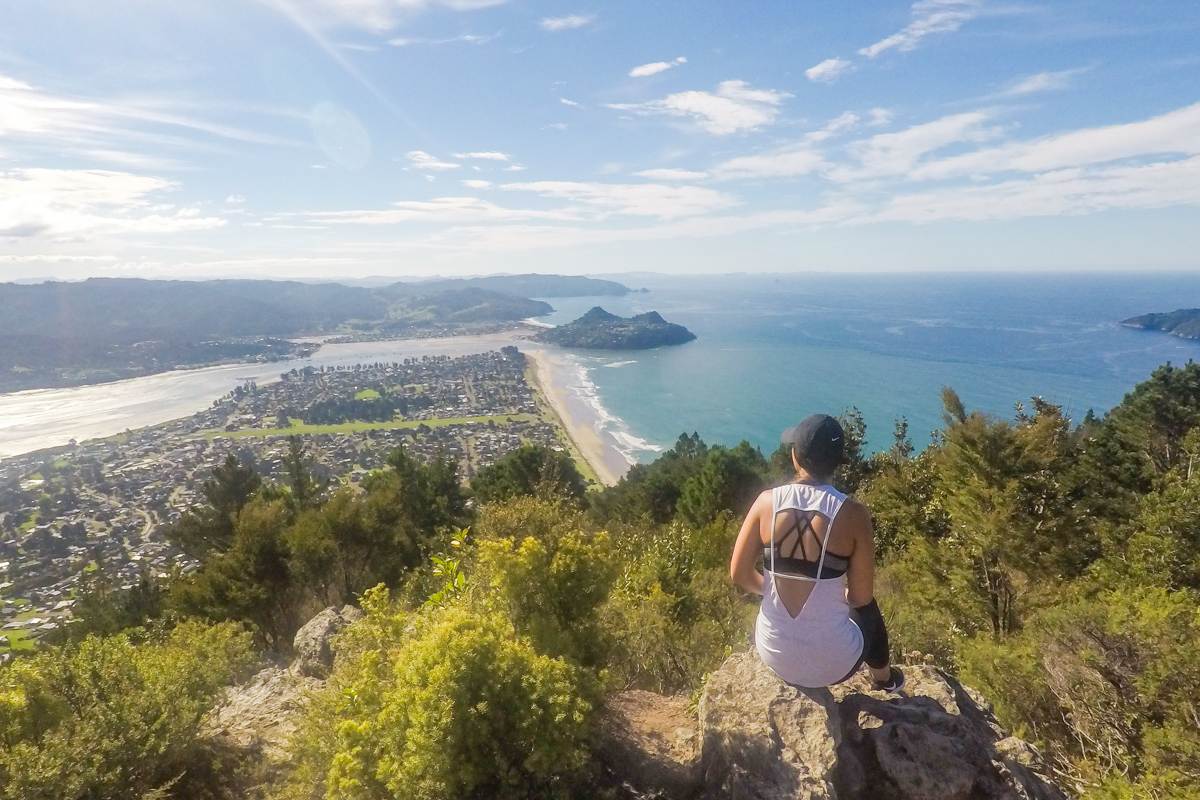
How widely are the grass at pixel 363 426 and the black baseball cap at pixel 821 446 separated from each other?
75345 millimetres

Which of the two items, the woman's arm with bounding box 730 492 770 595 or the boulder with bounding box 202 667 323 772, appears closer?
the woman's arm with bounding box 730 492 770 595

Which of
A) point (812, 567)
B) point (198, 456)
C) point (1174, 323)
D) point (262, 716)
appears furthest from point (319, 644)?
point (1174, 323)

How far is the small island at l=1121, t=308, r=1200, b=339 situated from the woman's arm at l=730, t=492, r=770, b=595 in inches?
5835

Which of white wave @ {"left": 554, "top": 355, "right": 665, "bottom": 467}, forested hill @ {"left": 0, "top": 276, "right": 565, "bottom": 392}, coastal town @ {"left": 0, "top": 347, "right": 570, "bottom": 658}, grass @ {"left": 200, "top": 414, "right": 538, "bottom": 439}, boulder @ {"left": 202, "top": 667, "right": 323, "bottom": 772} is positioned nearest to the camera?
boulder @ {"left": 202, "top": 667, "right": 323, "bottom": 772}

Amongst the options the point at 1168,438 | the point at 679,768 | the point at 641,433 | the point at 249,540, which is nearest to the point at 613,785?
the point at 679,768

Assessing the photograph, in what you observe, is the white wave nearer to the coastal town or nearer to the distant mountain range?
the coastal town

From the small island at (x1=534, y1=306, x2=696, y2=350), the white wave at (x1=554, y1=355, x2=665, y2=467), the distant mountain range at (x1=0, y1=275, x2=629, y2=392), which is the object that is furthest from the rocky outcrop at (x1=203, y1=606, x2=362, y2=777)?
the distant mountain range at (x1=0, y1=275, x2=629, y2=392)

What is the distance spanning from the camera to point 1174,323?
117062mm

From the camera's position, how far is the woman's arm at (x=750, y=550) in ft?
12.1

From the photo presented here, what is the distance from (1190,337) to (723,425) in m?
103

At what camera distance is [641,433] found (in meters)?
65.9

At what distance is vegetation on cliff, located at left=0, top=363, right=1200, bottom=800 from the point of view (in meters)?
4.43

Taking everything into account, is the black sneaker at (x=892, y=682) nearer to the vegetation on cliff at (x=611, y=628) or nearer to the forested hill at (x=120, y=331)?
the vegetation on cliff at (x=611, y=628)

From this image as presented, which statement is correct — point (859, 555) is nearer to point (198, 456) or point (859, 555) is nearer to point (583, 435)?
point (583, 435)
